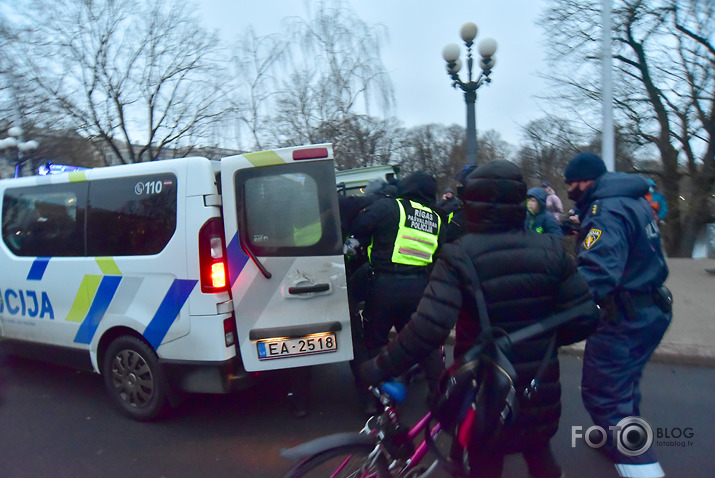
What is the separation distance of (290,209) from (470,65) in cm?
680

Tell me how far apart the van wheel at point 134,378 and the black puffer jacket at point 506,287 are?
2.33m

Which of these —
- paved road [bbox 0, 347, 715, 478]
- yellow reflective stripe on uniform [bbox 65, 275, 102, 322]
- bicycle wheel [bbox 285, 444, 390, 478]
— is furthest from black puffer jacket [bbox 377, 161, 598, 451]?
yellow reflective stripe on uniform [bbox 65, 275, 102, 322]

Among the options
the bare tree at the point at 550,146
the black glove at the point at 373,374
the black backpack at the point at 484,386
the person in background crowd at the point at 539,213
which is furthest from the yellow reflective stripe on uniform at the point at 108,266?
the bare tree at the point at 550,146

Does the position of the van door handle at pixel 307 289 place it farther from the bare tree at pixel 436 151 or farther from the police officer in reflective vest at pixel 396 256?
the bare tree at pixel 436 151

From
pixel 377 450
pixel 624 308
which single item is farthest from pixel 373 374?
pixel 624 308

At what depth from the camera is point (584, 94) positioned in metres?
16.5

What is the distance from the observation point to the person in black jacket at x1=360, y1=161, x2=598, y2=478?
6.57 feet

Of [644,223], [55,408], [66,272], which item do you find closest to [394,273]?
[644,223]

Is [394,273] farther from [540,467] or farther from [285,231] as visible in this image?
[540,467]

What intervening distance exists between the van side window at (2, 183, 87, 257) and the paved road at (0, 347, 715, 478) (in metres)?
1.16

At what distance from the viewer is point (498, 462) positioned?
2145 mm

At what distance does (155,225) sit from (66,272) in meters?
1.07

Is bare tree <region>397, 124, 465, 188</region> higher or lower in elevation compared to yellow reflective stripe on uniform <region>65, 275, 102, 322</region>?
lower

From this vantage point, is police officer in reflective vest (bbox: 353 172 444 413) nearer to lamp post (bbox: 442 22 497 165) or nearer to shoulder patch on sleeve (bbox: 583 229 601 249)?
shoulder patch on sleeve (bbox: 583 229 601 249)
